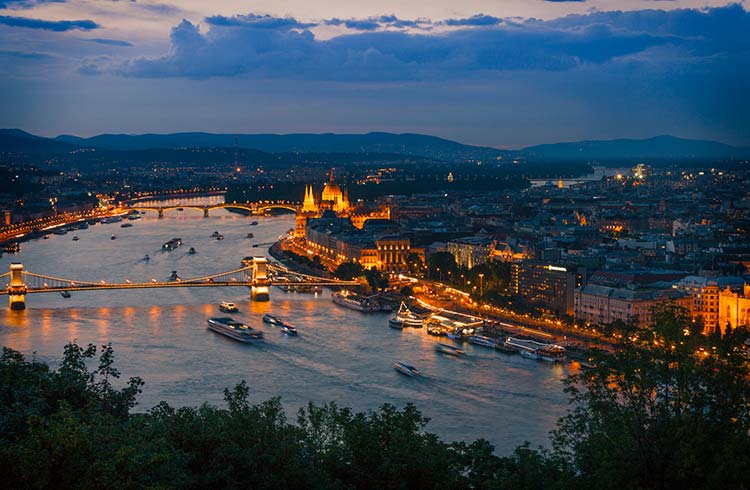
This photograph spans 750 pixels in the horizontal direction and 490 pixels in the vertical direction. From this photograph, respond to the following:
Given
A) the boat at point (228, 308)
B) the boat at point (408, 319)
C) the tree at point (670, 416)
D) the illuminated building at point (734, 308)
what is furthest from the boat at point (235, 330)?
the tree at point (670, 416)

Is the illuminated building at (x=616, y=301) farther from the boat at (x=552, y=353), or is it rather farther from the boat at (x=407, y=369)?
the boat at (x=407, y=369)

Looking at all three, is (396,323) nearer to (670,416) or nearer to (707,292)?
(707,292)

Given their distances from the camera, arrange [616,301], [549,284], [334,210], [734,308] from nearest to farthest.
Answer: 1. [734,308]
2. [616,301]
3. [549,284]
4. [334,210]

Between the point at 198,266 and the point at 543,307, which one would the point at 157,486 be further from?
the point at 198,266

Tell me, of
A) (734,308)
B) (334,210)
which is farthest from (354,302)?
(334,210)

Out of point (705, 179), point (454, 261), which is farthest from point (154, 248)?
point (705, 179)
